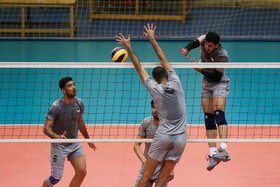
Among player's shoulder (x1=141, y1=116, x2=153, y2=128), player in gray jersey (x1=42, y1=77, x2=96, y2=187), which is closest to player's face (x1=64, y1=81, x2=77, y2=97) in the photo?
player in gray jersey (x1=42, y1=77, x2=96, y2=187)

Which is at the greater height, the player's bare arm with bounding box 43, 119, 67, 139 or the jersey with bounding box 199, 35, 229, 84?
the jersey with bounding box 199, 35, 229, 84

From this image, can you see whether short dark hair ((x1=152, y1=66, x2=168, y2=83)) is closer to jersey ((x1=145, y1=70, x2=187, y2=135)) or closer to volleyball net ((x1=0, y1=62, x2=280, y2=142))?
jersey ((x1=145, y1=70, x2=187, y2=135))

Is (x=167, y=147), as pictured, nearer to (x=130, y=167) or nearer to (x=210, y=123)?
(x=210, y=123)

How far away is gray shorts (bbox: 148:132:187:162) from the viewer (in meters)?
5.91

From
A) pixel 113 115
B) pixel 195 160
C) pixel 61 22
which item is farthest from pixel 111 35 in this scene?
pixel 195 160

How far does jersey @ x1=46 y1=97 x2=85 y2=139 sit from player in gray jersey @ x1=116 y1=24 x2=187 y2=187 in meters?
1.37

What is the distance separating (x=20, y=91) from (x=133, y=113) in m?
3.52

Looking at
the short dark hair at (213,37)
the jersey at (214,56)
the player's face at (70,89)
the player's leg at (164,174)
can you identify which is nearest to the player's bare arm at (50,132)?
the player's face at (70,89)

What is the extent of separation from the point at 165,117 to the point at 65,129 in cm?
180

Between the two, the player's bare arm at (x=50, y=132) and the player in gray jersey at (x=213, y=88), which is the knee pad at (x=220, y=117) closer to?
the player in gray jersey at (x=213, y=88)

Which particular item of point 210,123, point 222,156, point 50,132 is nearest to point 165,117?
point 222,156

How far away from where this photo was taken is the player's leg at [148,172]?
239 inches

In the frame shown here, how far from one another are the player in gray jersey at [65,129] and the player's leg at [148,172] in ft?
3.80

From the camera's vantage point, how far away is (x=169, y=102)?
18.9ft
